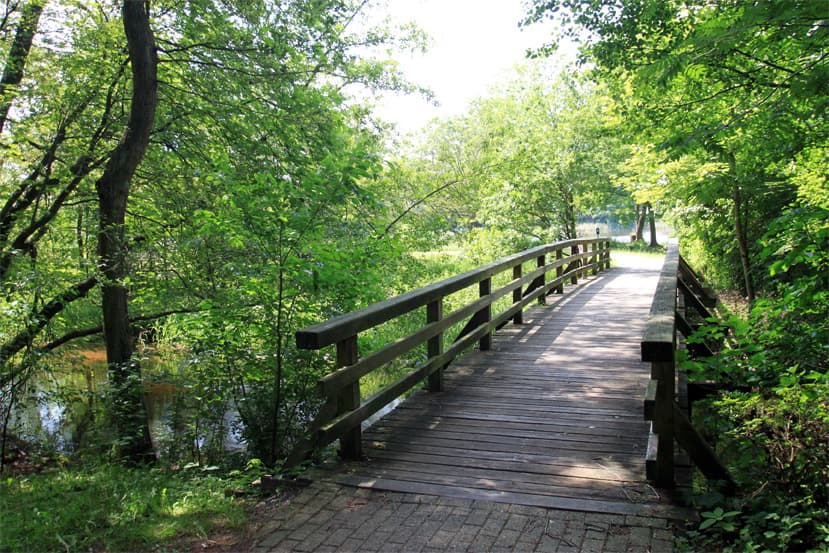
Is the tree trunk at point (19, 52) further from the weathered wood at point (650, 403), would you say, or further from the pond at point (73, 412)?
the weathered wood at point (650, 403)

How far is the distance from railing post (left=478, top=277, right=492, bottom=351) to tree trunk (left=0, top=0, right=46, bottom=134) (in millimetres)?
6454

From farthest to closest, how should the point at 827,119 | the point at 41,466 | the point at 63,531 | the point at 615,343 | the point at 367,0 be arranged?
1. the point at 367,0
2. the point at 615,343
3. the point at 41,466
4. the point at 827,119
5. the point at 63,531

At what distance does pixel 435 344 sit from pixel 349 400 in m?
1.73

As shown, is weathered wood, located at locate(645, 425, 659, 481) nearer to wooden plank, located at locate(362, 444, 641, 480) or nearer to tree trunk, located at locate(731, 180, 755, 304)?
wooden plank, located at locate(362, 444, 641, 480)

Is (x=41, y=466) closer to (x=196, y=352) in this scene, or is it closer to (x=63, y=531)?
(x=196, y=352)

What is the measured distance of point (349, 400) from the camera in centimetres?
419

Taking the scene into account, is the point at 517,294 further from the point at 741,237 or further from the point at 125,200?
the point at 741,237

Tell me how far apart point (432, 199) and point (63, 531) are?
13.2m

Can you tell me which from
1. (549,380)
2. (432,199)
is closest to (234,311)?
(549,380)

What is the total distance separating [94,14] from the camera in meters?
8.77

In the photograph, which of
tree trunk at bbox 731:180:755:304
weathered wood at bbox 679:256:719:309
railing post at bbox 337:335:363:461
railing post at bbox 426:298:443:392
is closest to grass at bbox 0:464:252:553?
railing post at bbox 337:335:363:461

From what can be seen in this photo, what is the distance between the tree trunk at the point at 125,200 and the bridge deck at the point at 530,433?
4.01 m

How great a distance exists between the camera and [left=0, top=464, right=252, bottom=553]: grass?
3.28 meters

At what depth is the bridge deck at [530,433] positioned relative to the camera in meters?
3.58
